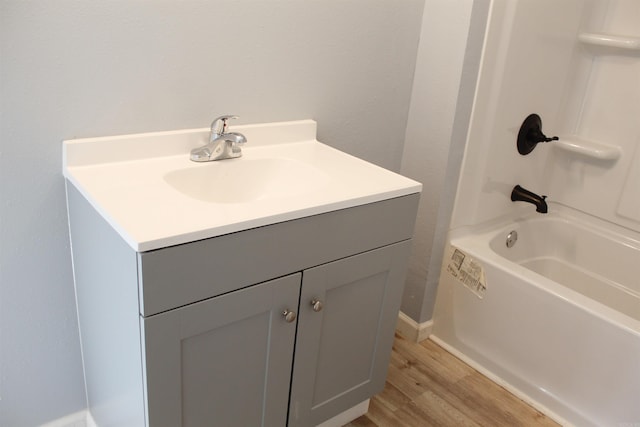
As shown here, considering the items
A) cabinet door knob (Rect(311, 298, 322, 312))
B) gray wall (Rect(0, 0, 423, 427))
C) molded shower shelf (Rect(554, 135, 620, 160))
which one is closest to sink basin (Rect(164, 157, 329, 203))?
gray wall (Rect(0, 0, 423, 427))

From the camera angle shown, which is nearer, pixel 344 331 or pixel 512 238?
pixel 344 331

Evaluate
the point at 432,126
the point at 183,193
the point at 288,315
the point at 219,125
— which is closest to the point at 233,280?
the point at 288,315

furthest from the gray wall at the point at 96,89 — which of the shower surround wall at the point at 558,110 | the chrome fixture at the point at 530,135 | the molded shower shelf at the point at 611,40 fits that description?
the molded shower shelf at the point at 611,40

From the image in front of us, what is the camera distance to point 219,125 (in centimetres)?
143

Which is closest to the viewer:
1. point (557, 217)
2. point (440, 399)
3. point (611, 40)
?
point (440, 399)

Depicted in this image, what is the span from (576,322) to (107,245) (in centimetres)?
140

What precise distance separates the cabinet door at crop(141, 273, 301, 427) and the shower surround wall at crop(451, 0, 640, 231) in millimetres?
955

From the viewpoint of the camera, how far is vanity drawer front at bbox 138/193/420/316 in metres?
1.03

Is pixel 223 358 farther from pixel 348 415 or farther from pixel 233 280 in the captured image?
pixel 348 415

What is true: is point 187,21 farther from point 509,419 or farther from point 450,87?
point 509,419

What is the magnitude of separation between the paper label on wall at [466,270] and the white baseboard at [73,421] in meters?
1.30

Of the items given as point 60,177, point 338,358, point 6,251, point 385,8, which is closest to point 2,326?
point 6,251

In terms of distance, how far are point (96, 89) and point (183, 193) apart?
317 mm

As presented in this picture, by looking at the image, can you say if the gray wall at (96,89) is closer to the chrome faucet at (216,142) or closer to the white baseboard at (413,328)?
the chrome faucet at (216,142)
